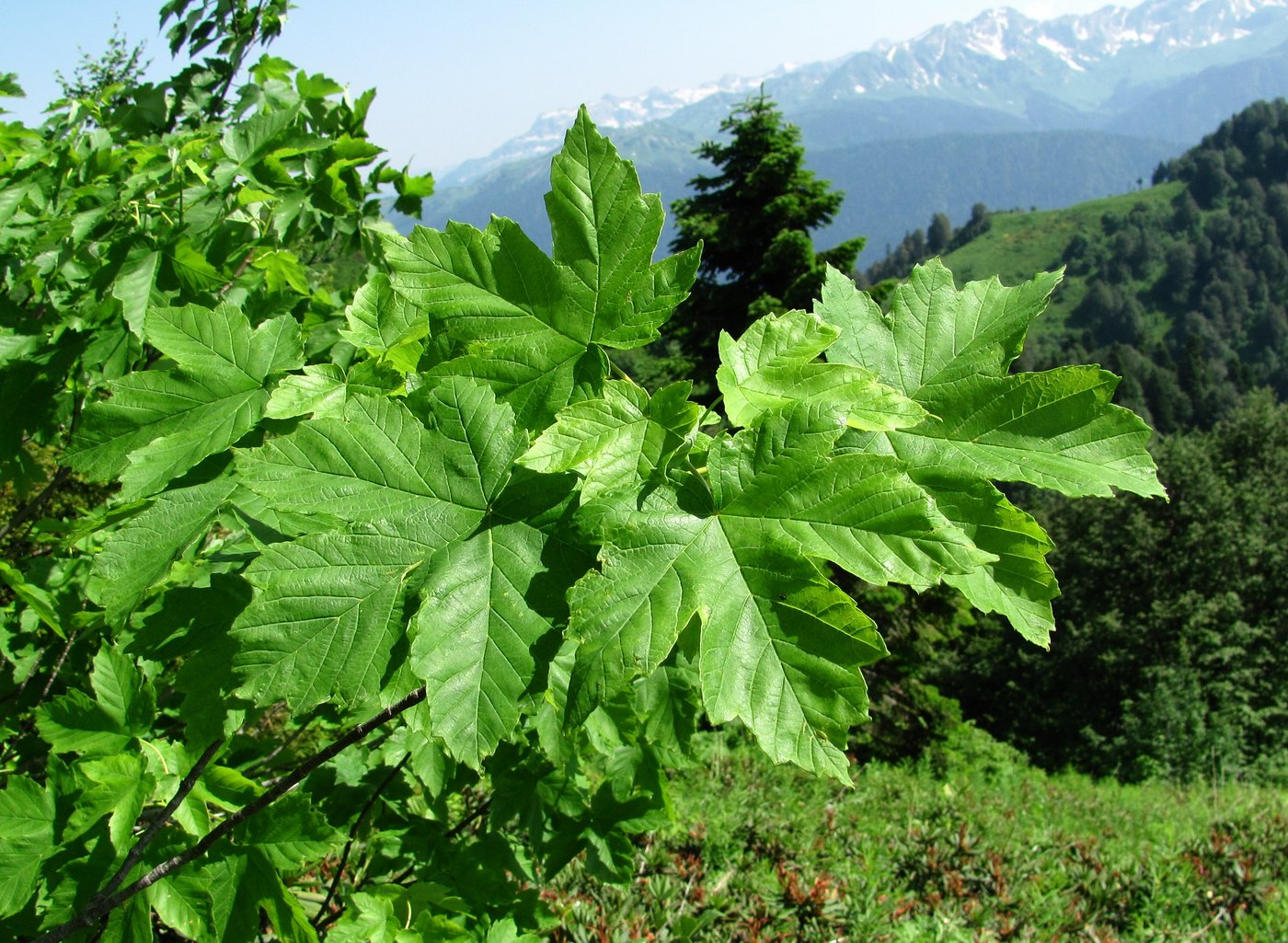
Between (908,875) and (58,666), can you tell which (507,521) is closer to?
(58,666)

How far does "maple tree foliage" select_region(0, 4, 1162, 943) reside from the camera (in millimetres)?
883

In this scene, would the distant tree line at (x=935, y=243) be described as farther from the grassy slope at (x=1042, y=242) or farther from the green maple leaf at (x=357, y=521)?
the green maple leaf at (x=357, y=521)

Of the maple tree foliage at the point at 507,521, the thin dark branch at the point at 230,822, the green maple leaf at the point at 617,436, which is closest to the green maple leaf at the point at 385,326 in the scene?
the maple tree foliage at the point at 507,521

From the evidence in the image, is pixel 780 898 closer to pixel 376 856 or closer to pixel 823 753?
pixel 376 856

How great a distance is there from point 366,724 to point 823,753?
2.17ft

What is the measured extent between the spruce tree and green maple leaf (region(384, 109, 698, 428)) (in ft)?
65.9

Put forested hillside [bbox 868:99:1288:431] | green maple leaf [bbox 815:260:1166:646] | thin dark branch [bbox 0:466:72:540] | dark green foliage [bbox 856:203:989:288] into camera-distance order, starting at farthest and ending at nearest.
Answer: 1. dark green foliage [bbox 856:203:989:288]
2. forested hillside [bbox 868:99:1288:431]
3. thin dark branch [bbox 0:466:72:540]
4. green maple leaf [bbox 815:260:1166:646]

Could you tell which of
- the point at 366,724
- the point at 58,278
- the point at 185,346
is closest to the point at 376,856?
the point at 366,724

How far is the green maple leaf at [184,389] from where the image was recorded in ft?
4.31

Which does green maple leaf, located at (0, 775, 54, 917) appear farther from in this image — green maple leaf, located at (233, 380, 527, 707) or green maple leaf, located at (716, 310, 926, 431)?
green maple leaf, located at (716, 310, 926, 431)

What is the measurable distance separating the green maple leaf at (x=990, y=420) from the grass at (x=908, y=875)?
2.06 meters

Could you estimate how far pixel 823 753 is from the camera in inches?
32.5

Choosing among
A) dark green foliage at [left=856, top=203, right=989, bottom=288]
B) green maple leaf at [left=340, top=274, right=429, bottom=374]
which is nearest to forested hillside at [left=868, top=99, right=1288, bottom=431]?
dark green foliage at [left=856, top=203, right=989, bottom=288]

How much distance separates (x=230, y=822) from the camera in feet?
4.28
